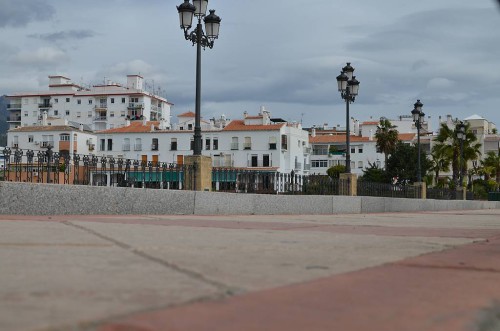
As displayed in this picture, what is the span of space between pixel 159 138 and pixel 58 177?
8588 centimetres

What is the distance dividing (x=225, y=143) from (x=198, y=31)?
78.9 m

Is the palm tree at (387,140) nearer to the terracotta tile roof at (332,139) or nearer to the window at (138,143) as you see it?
the terracotta tile roof at (332,139)

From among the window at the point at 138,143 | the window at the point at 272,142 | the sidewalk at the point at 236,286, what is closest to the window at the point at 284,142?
the window at the point at 272,142

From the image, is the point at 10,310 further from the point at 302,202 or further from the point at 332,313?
the point at 302,202

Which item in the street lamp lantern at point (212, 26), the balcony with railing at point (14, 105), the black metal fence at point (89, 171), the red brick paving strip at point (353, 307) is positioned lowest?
the red brick paving strip at point (353, 307)

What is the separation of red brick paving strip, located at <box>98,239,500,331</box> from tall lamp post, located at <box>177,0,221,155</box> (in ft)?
38.1

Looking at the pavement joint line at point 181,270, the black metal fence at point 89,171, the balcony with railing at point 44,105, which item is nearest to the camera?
the pavement joint line at point 181,270

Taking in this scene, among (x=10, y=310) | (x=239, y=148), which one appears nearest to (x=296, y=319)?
(x=10, y=310)

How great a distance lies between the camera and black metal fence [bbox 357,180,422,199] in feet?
80.7

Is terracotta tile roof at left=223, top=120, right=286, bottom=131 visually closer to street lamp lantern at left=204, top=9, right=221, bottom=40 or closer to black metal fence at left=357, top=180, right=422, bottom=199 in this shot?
black metal fence at left=357, top=180, right=422, bottom=199

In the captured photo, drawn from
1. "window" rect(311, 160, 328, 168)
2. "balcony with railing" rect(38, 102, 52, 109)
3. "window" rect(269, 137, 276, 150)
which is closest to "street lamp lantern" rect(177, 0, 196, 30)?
"window" rect(269, 137, 276, 150)

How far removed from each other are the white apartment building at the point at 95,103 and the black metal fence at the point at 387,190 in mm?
91557

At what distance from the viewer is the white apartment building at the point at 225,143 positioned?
303ft

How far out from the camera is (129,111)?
126m
